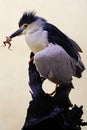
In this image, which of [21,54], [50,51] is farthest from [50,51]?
[21,54]

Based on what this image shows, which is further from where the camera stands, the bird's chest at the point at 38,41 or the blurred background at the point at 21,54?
the blurred background at the point at 21,54

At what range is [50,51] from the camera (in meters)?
0.88

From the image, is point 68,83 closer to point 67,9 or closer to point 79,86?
point 79,86

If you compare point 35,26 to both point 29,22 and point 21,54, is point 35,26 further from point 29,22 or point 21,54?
point 21,54

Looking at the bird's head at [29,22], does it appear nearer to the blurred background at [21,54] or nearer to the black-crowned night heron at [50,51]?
the black-crowned night heron at [50,51]

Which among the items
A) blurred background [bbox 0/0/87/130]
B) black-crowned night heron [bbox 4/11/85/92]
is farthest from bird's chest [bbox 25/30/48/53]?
blurred background [bbox 0/0/87/130]

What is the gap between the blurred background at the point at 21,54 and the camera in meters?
1.34

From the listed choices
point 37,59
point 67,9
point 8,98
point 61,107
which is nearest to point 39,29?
point 37,59

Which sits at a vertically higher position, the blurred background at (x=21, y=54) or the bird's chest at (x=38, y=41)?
the bird's chest at (x=38, y=41)

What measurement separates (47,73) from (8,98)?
1.69 ft

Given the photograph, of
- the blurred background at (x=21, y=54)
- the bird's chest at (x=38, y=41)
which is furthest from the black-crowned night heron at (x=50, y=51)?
the blurred background at (x=21, y=54)

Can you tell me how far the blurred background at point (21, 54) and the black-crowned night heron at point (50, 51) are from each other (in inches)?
16.7

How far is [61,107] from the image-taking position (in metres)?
0.85

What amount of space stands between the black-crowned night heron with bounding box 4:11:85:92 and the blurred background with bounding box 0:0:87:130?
16.7 inches
